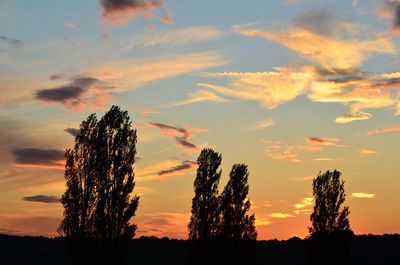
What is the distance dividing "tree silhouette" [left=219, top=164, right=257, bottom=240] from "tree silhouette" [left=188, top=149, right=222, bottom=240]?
1502mm

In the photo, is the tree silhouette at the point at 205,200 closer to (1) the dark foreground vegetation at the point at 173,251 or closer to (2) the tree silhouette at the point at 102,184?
(2) the tree silhouette at the point at 102,184

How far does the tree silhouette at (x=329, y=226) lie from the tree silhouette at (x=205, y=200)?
30.2 ft

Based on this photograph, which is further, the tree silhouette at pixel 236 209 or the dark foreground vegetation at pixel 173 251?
the dark foreground vegetation at pixel 173 251

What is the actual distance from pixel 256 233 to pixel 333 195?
7815 mm

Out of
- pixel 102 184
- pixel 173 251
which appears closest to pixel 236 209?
pixel 102 184

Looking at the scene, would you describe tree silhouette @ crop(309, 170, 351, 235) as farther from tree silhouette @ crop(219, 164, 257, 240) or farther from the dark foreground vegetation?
the dark foreground vegetation

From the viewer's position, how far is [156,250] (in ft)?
413

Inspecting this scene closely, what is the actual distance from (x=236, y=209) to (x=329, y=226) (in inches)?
318

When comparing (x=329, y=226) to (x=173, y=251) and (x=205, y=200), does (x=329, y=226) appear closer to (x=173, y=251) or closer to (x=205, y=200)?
(x=205, y=200)

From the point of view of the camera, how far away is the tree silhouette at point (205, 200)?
149ft

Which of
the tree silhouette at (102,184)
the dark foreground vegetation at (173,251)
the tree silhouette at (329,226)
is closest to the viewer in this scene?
the tree silhouette at (102,184)

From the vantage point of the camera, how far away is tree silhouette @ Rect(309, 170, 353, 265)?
47.8m

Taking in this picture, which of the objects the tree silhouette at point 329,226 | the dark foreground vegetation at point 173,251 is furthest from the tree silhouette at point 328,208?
the dark foreground vegetation at point 173,251

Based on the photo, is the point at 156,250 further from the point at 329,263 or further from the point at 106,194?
the point at 106,194
